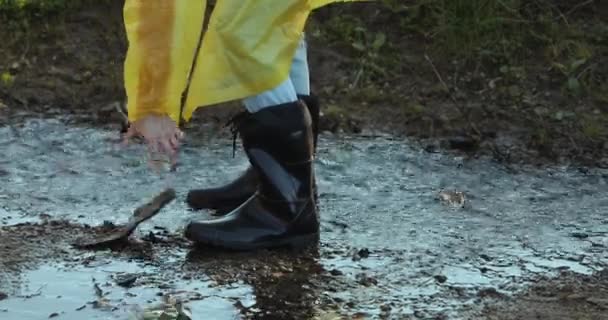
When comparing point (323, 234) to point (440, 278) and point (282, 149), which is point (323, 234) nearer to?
point (282, 149)

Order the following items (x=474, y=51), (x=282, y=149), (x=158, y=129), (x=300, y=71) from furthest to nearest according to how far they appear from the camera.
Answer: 1. (x=474, y=51)
2. (x=300, y=71)
3. (x=282, y=149)
4. (x=158, y=129)

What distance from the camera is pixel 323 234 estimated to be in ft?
12.2

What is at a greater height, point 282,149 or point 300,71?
point 300,71

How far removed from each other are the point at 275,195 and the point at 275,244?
0.48 feet

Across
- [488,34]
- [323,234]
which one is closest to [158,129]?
[323,234]

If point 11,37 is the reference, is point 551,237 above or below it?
below

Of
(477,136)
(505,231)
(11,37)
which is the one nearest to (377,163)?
(477,136)

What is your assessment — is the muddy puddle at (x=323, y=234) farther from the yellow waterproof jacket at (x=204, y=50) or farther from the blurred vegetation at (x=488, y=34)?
the blurred vegetation at (x=488, y=34)

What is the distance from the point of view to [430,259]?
3.49 m

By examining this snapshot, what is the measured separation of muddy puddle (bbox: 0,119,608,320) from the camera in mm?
3156

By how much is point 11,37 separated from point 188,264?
2.62m

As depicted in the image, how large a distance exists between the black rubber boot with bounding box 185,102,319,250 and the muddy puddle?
0.19 ft

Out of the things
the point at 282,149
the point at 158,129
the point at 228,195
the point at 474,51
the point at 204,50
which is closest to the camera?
the point at 158,129

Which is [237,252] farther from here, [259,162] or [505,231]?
[505,231]
